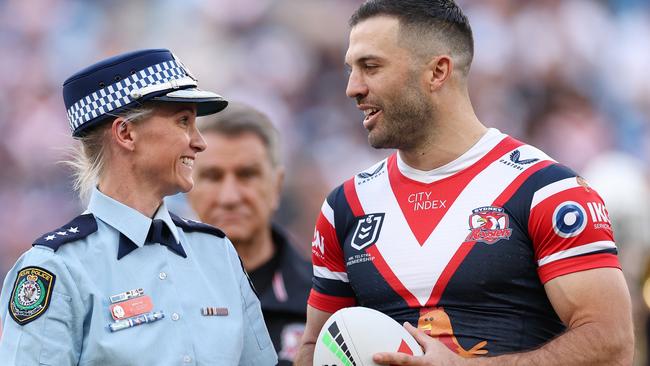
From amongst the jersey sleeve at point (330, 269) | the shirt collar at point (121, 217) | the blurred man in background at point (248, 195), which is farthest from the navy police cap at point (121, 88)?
the blurred man in background at point (248, 195)

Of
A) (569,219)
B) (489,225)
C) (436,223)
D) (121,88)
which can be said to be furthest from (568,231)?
(121,88)

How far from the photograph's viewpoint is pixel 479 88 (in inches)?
525

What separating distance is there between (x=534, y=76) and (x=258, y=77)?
353 cm

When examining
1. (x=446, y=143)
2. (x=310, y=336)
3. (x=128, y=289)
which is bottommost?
(x=310, y=336)

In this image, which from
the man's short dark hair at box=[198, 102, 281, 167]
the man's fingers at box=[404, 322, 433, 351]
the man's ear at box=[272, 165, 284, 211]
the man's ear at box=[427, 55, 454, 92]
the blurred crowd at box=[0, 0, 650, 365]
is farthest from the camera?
the blurred crowd at box=[0, 0, 650, 365]

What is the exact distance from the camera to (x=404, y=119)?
4473mm

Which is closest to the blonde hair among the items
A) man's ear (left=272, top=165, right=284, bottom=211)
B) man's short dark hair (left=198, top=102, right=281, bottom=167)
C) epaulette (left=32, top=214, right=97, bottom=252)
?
epaulette (left=32, top=214, right=97, bottom=252)

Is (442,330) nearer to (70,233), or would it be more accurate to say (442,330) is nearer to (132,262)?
(132,262)

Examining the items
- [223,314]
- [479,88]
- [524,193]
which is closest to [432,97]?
[524,193]

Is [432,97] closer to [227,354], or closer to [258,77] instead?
[227,354]

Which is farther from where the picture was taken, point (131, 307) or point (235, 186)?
point (235, 186)

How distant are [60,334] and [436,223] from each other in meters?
1.45

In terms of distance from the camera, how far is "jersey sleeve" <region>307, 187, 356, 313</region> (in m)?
4.65

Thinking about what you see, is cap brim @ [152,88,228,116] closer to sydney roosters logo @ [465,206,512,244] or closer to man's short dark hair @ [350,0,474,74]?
man's short dark hair @ [350,0,474,74]
